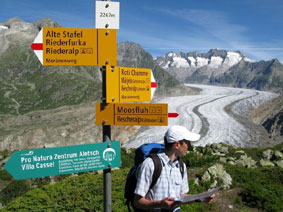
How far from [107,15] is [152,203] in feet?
9.99

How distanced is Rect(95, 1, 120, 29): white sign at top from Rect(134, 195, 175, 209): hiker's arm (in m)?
2.76

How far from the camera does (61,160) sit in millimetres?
4199

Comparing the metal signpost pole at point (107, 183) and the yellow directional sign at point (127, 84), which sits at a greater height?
the yellow directional sign at point (127, 84)

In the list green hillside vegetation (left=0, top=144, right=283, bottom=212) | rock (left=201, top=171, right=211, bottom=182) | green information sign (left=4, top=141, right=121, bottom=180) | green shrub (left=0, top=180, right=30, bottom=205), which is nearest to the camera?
green information sign (left=4, top=141, right=121, bottom=180)

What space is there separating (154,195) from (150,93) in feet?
6.81

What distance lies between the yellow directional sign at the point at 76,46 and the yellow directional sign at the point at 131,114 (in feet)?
2.50

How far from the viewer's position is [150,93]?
5203mm

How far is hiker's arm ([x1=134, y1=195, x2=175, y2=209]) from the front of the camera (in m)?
3.38

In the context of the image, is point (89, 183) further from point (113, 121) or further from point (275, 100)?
point (275, 100)

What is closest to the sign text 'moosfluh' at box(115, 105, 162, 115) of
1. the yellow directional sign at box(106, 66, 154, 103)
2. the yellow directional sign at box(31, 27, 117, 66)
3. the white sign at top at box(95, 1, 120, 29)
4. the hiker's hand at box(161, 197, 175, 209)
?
the yellow directional sign at box(106, 66, 154, 103)

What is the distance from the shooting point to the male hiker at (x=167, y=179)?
3.57 metres

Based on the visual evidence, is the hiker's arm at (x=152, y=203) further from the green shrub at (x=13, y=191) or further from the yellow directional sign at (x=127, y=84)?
the green shrub at (x=13, y=191)

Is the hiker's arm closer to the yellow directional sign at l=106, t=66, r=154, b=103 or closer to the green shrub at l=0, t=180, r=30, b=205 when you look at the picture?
the yellow directional sign at l=106, t=66, r=154, b=103

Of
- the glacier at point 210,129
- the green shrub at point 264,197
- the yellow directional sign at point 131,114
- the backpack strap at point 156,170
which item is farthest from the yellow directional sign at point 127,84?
the glacier at point 210,129
